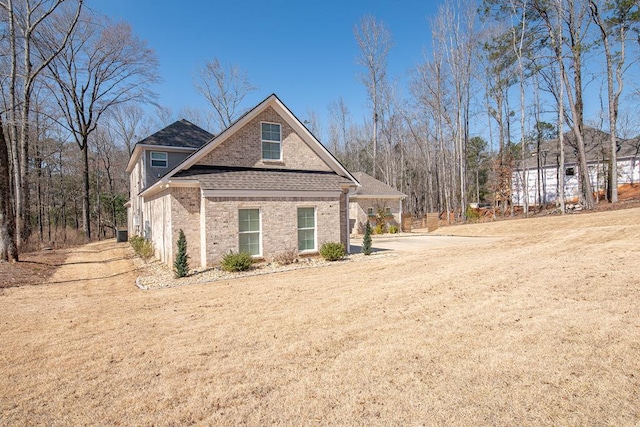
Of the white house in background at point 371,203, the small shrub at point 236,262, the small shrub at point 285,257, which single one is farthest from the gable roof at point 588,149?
the small shrub at point 236,262

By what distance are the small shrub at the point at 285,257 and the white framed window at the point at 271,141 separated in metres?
3.79

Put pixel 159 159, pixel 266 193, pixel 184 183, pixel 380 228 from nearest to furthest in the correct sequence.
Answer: pixel 184 183, pixel 266 193, pixel 159 159, pixel 380 228

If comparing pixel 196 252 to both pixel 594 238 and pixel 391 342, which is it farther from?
pixel 594 238

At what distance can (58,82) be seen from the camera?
25328mm

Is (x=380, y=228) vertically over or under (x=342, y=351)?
over

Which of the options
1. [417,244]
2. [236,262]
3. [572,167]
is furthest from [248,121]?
[572,167]

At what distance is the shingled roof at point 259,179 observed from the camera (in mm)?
11500

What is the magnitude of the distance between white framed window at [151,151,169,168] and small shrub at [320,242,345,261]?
10.9 m

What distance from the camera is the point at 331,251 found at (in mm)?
12617

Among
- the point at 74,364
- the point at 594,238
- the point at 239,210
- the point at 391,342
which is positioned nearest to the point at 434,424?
the point at 391,342

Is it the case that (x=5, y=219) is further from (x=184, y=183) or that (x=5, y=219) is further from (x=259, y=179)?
(x=259, y=179)

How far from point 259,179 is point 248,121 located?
2.36m

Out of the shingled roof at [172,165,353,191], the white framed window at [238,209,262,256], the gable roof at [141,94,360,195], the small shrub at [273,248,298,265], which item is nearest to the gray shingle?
the gable roof at [141,94,360,195]

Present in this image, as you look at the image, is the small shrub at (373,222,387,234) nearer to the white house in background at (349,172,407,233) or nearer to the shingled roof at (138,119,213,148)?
the white house in background at (349,172,407,233)
